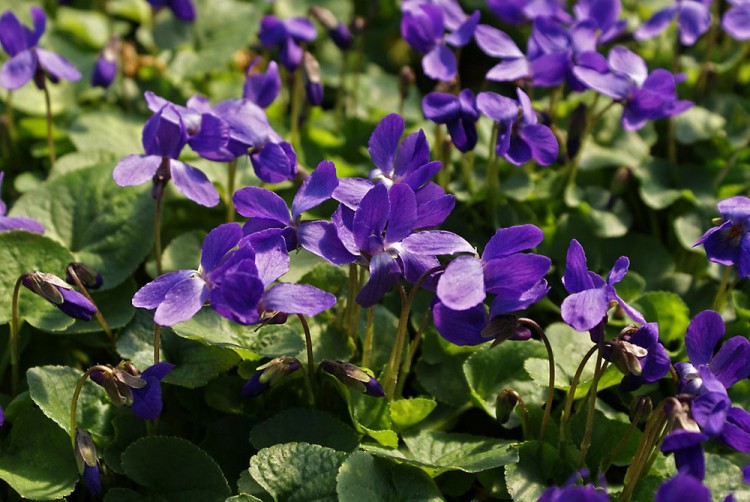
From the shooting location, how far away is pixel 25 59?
91.9 inches

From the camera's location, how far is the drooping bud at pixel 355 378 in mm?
1700

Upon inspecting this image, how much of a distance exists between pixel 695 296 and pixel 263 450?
134cm

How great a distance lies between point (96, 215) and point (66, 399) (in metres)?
0.62

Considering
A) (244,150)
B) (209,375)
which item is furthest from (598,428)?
(244,150)

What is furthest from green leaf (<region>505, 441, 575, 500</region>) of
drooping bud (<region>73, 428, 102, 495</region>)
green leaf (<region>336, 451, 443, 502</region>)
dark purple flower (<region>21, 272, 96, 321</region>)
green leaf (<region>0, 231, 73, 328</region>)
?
green leaf (<region>0, 231, 73, 328</region>)

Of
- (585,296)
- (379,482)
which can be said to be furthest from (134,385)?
(585,296)

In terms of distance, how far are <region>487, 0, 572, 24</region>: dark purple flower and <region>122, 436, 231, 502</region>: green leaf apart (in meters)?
1.66

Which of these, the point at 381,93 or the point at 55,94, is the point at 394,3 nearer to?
the point at 381,93

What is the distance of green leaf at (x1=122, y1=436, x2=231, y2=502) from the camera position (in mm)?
1774

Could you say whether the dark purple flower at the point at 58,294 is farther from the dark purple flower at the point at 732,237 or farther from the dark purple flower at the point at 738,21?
the dark purple flower at the point at 738,21

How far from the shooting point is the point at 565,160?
2549 millimetres

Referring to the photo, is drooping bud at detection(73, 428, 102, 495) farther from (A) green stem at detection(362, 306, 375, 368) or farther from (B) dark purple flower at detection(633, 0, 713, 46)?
(B) dark purple flower at detection(633, 0, 713, 46)

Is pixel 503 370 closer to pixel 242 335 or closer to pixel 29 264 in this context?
pixel 242 335

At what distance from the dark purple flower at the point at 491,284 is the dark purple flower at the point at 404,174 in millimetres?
149
